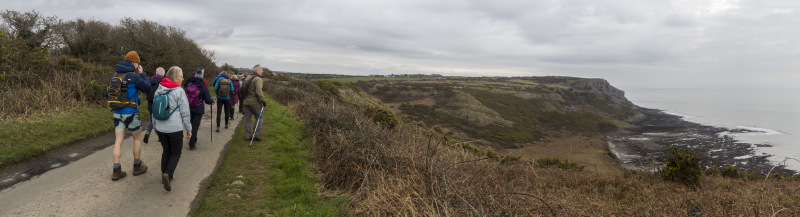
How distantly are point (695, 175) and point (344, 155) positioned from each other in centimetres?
1139

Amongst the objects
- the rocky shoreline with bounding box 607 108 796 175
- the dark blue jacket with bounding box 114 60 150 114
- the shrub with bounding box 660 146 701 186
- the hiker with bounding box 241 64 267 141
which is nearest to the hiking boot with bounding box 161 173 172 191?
the dark blue jacket with bounding box 114 60 150 114

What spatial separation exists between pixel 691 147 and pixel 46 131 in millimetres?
59340

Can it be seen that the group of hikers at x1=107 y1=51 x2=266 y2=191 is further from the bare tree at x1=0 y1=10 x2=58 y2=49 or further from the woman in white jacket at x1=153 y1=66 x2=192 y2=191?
the bare tree at x1=0 y1=10 x2=58 y2=49

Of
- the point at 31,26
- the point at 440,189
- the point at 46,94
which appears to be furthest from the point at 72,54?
the point at 440,189

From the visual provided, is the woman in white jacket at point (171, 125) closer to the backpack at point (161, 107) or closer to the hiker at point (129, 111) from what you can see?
the backpack at point (161, 107)

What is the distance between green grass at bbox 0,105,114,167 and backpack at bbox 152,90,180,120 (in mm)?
3015

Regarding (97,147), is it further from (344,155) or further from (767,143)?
(767,143)

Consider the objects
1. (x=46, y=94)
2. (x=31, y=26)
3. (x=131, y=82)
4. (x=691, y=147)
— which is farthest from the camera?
(x=691, y=147)

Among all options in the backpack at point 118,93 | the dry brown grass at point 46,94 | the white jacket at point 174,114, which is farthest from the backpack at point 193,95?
the dry brown grass at point 46,94

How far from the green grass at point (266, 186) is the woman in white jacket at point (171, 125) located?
616mm

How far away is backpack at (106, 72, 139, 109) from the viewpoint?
14.5ft

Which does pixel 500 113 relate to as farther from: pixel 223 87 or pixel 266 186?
pixel 266 186

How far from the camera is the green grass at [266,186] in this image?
4289mm

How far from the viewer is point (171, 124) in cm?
438
